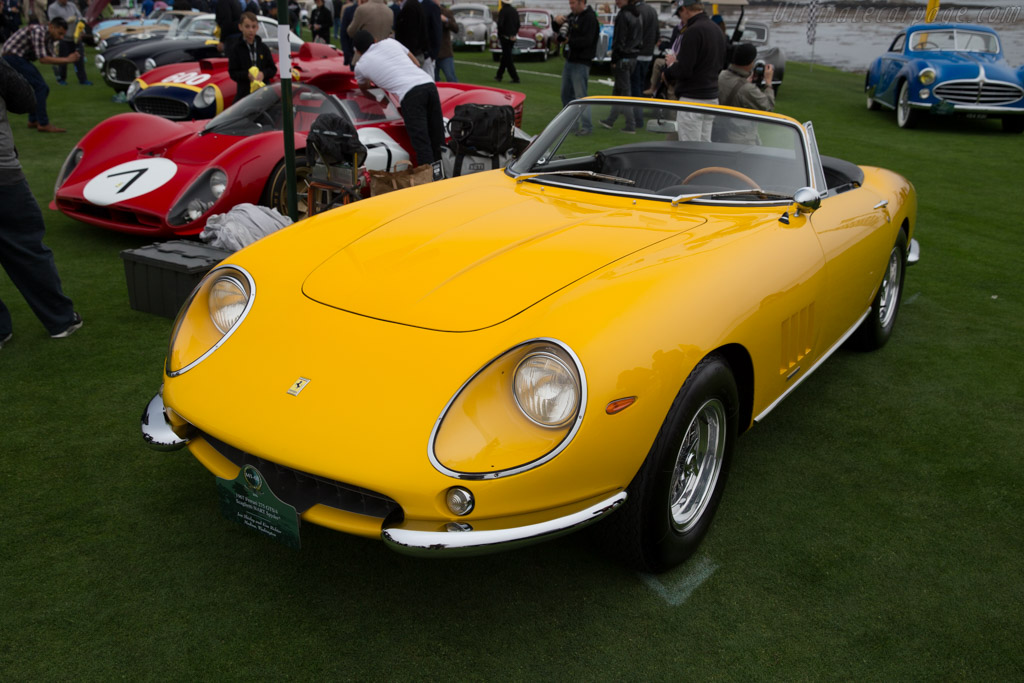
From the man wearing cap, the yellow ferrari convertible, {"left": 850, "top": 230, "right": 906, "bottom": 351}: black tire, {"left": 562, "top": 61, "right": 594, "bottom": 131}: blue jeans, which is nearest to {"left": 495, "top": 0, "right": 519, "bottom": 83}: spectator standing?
{"left": 562, "top": 61, "right": 594, "bottom": 131}: blue jeans

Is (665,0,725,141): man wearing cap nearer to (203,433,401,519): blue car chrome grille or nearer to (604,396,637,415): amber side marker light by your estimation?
(604,396,637,415): amber side marker light

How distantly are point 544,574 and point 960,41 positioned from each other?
12648mm

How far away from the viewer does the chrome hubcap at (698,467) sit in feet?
8.35

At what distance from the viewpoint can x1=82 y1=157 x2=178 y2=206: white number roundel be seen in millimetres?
5359

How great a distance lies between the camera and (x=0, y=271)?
16.9ft

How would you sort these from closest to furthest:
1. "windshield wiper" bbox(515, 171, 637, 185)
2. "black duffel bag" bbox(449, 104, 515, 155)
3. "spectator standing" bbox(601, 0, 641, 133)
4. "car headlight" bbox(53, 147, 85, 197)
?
"windshield wiper" bbox(515, 171, 637, 185)
"car headlight" bbox(53, 147, 85, 197)
"black duffel bag" bbox(449, 104, 515, 155)
"spectator standing" bbox(601, 0, 641, 133)

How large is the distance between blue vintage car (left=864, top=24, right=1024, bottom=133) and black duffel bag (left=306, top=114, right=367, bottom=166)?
9168mm

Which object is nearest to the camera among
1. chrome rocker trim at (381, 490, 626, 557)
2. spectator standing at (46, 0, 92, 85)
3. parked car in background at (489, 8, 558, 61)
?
chrome rocker trim at (381, 490, 626, 557)

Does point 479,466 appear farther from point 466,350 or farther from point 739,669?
point 739,669

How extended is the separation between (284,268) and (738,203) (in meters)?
1.72

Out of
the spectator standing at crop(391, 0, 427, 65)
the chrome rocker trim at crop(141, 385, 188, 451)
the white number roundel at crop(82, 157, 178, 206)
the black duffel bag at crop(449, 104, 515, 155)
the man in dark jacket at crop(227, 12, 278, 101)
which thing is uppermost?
the spectator standing at crop(391, 0, 427, 65)

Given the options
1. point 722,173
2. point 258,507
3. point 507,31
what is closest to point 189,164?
point 722,173

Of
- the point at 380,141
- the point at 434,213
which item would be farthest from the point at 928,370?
the point at 380,141

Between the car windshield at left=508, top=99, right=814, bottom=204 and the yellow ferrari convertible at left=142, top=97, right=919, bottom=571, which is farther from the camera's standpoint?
the car windshield at left=508, top=99, right=814, bottom=204
